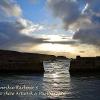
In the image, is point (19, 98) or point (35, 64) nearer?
point (19, 98)

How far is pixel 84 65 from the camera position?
3760 inches

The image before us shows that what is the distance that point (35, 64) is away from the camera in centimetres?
9200

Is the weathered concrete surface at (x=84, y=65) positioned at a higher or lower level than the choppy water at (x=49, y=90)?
higher

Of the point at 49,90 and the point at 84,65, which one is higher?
the point at 84,65

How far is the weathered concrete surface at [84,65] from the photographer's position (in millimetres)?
93562

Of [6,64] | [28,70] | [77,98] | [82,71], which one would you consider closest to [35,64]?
[28,70]

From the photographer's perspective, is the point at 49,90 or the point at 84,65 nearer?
the point at 49,90

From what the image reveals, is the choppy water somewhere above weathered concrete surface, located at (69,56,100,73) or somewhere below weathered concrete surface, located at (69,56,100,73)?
below

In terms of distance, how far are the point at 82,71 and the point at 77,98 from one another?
60.3m

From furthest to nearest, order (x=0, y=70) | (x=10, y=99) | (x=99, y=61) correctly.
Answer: (x=99, y=61) → (x=0, y=70) → (x=10, y=99)

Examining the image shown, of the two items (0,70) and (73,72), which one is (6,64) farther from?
(73,72)

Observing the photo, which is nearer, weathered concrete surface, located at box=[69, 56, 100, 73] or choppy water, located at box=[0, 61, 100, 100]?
choppy water, located at box=[0, 61, 100, 100]

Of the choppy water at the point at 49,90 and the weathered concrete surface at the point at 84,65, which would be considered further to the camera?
the weathered concrete surface at the point at 84,65

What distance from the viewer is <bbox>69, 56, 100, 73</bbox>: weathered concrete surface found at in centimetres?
9356
